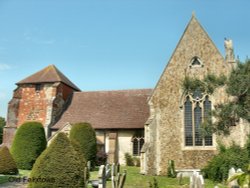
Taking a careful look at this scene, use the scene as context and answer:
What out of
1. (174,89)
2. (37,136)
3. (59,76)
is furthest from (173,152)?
(59,76)

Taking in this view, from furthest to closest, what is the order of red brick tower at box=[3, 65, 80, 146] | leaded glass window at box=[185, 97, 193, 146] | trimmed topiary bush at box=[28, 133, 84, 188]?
red brick tower at box=[3, 65, 80, 146] → leaded glass window at box=[185, 97, 193, 146] → trimmed topiary bush at box=[28, 133, 84, 188]

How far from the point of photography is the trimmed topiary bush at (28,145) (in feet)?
71.9

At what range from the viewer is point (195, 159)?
775 inches

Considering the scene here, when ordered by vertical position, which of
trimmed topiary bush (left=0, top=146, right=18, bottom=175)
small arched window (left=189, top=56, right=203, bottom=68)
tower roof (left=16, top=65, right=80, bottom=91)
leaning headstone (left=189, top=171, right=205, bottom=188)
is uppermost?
tower roof (left=16, top=65, right=80, bottom=91)

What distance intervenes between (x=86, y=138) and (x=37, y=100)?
1071cm

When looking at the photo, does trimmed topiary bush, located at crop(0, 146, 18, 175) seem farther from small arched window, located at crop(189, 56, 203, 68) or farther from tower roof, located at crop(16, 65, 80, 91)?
small arched window, located at crop(189, 56, 203, 68)

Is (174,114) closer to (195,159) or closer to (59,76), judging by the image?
(195,159)

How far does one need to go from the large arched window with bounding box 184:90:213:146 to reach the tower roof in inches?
593

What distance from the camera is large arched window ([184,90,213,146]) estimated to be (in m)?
20.1

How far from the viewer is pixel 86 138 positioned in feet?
72.8

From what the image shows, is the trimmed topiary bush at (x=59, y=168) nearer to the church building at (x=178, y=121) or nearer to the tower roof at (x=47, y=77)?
the church building at (x=178, y=121)

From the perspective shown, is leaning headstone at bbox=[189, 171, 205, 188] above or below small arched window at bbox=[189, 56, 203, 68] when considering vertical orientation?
below

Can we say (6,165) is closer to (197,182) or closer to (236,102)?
(197,182)

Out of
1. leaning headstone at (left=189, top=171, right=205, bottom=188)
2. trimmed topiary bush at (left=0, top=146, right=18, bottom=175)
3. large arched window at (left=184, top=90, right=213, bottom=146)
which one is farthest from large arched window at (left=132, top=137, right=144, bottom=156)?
leaning headstone at (left=189, top=171, right=205, bottom=188)
